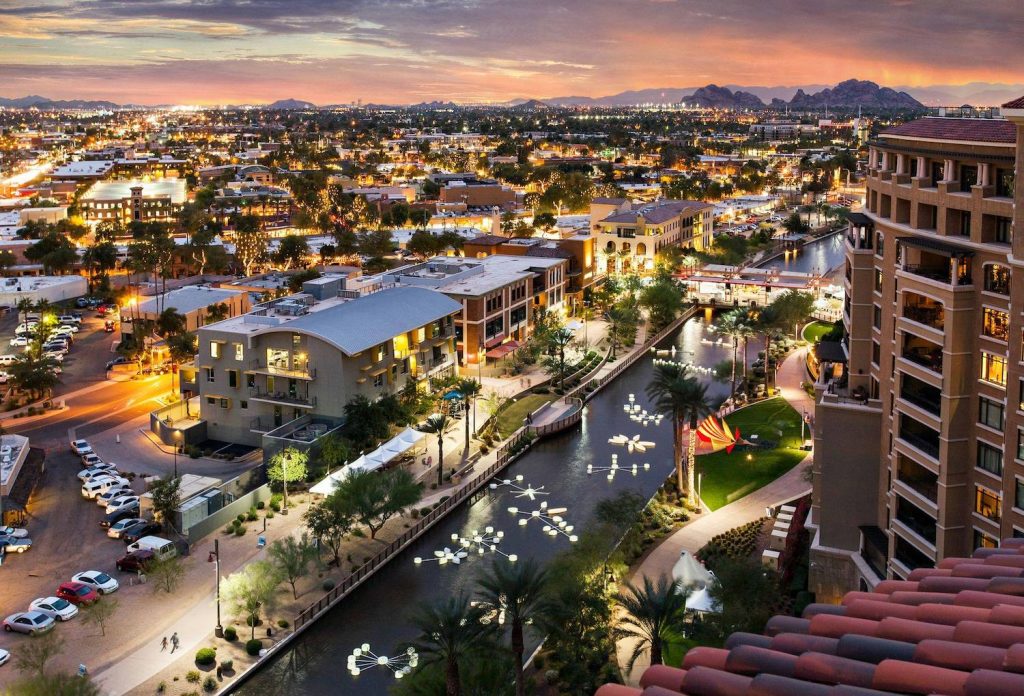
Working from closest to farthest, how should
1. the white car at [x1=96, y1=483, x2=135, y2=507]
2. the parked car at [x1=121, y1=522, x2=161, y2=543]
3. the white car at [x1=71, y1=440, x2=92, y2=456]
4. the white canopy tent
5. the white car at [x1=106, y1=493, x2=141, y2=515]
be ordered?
1. the parked car at [x1=121, y1=522, x2=161, y2=543]
2. the white car at [x1=106, y1=493, x2=141, y2=515]
3. the white canopy tent
4. the white car at [x1=96, y1=483, x2=135, y2=507]
5. the white car at [x1=71, y1=440, x2=92, y2=456]

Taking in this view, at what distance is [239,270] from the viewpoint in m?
89.5

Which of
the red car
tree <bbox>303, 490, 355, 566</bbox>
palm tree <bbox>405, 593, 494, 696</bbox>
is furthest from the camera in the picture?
tree <bbox>303, 490, 355, 566</bbox>

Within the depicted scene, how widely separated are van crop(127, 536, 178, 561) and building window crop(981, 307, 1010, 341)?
2456 cm

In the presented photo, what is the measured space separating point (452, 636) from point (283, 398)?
24639 millimetres

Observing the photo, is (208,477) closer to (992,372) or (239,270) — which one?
(992,372)

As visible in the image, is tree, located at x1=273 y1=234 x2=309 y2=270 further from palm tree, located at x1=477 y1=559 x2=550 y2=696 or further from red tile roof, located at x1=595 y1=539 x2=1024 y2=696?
red tile roof, located at x1=595 y1=539 x2=1024 y2=696

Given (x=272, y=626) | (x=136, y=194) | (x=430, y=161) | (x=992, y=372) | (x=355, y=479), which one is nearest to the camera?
(x=992, y=372)

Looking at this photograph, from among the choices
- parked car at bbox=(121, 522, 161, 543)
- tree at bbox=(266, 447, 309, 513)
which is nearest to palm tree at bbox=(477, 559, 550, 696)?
tree at bbox=(266, 447, 309, 513)

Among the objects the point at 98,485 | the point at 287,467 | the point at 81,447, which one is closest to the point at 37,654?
the point at 287,467

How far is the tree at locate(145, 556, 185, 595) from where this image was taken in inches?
1113

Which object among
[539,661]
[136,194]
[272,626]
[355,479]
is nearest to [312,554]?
[272,626]

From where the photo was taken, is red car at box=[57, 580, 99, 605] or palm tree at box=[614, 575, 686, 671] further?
red car at box=[57, 580, 99, 605]

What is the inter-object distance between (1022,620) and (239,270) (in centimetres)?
8769

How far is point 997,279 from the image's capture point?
67.6 feet
